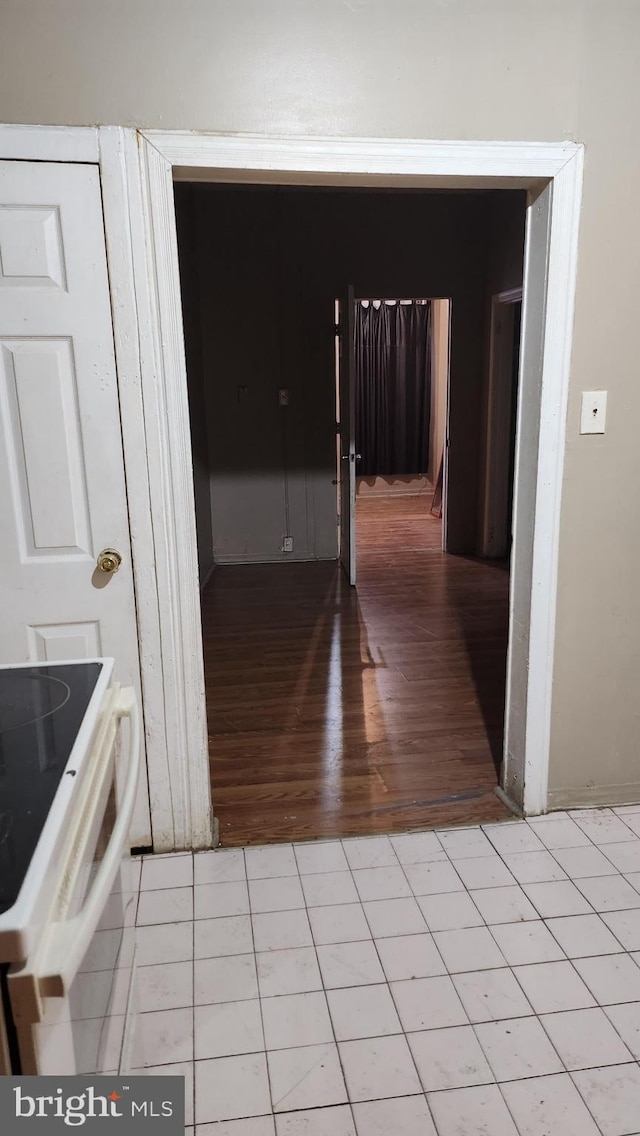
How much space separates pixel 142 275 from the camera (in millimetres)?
1915

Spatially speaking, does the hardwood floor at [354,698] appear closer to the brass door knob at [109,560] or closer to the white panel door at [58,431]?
the white panel door at [58,431]

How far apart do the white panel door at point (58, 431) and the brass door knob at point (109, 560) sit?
0.02 m

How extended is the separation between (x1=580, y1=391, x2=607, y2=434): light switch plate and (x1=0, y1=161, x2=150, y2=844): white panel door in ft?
4.37

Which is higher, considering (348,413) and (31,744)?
(348,413)

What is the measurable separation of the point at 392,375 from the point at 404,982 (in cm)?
745

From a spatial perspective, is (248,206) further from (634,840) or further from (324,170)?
(634,840)

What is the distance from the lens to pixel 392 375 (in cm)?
848

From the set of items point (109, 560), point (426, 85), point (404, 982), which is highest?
point (426, 85)

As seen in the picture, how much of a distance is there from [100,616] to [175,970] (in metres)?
0.92

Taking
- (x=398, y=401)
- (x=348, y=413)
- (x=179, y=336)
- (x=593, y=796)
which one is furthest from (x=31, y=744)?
(x=398, y=401)

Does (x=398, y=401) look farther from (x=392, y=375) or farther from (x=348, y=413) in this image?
(x=348, y=413)

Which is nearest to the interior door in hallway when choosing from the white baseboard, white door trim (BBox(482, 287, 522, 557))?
white door trim (BBox(482, 287, 522, 557))

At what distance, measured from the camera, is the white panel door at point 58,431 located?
1.84 metres

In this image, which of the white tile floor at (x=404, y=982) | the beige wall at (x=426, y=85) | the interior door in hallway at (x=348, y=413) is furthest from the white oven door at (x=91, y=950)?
the interior door in hallway at (x=348, y=413)
